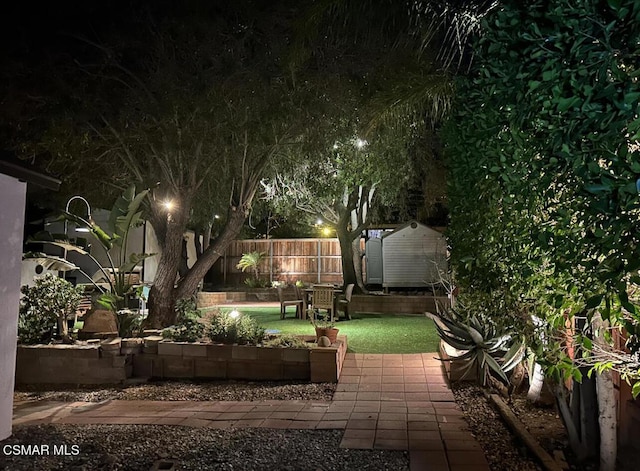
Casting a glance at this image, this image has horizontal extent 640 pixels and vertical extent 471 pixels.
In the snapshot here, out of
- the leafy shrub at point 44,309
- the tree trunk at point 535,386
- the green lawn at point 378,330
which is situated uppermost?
the leafy shrub at point 44,309

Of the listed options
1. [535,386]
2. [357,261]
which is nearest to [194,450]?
[535,386]

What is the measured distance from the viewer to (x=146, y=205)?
35.2ft

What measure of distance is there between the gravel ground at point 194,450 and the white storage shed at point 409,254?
41.9ft

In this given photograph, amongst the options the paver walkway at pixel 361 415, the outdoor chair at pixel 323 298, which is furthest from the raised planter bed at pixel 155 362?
the outdoor chair at pixel 323 298

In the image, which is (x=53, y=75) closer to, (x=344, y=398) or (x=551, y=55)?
(x=344, y=398)

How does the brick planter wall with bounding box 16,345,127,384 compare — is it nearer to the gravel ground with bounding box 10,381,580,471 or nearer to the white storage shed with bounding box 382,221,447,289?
the gravel ground with bounding box 10,381,580,471

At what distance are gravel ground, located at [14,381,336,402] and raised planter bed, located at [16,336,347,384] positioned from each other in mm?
174

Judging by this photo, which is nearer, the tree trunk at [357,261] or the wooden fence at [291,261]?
the tree trunk at [357,261]

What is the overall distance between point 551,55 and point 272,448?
12.8 ft

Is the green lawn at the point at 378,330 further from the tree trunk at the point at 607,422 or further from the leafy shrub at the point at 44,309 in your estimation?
the tree trunk at the point at 607,422

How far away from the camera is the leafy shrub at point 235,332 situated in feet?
24.4

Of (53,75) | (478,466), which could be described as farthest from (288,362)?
Answer: (53,75)

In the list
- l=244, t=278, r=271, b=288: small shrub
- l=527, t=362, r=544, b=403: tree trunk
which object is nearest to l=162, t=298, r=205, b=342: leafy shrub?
l=527, t=362, r=544, b=403: tree trunk

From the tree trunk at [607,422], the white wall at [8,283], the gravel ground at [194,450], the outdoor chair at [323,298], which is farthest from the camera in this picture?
the outdoor chair at [323,298]
